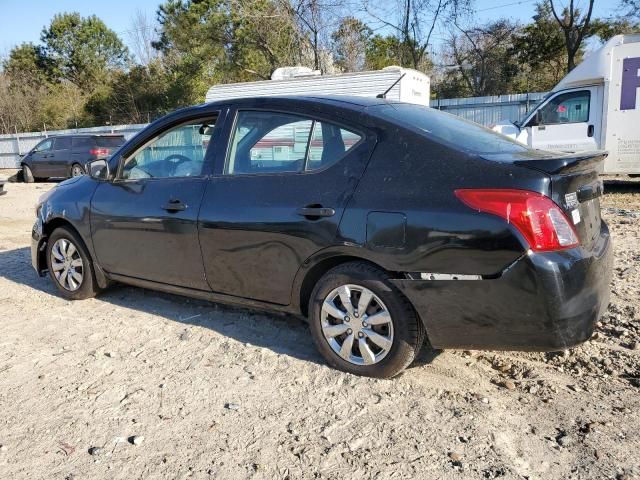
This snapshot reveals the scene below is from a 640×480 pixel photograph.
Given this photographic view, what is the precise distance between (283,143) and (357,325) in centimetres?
139

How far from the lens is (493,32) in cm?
2798

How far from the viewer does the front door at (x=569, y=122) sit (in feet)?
36.3

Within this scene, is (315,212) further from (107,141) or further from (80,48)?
(80,48)

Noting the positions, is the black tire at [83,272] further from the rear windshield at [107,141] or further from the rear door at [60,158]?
the rear door at [60,158]

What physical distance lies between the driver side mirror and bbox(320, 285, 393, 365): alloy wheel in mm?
2446

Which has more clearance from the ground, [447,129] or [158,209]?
[447,129]

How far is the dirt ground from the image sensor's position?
253 cm

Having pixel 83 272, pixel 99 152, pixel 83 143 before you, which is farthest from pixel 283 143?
pixel 83 143

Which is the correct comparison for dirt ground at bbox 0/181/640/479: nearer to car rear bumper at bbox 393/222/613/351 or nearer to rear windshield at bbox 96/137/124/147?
car rear bumper at bbox 393/222/613/351

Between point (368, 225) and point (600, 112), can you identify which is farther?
point (600, 112)

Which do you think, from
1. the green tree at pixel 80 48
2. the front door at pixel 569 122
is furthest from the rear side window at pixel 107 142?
the green tree at pixel 80 48

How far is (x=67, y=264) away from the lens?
4.98m

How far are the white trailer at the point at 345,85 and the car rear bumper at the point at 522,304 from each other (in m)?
9.78

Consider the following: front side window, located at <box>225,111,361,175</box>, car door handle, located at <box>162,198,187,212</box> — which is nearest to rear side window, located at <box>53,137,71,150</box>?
car door handle, located at <box>162,198,187,212</box>
